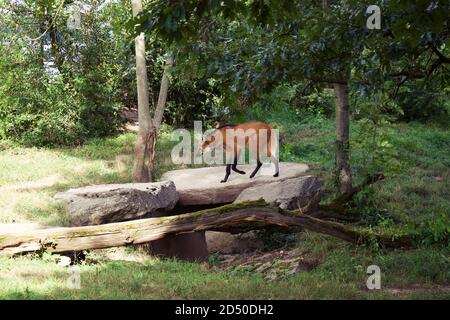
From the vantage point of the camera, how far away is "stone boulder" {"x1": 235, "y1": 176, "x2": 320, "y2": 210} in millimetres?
11508

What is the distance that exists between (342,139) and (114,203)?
14.8 feet

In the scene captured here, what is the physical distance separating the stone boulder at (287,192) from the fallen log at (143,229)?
7.03 ft

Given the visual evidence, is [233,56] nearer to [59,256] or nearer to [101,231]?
[101,231]

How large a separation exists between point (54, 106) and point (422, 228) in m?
11.5

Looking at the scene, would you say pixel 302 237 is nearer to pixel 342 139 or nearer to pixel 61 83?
pixel 342 139

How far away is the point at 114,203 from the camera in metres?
10.7

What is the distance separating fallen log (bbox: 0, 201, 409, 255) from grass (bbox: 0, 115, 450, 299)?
0.84ft

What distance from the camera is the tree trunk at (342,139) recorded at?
38.4ft

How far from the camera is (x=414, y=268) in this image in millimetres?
8484

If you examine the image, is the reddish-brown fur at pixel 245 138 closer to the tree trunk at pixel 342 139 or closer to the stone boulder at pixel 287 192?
the stone boulder at pixel 287 192

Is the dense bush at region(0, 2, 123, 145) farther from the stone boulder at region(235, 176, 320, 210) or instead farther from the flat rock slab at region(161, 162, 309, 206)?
the stone boulder at region(235, 176, 320, 210)

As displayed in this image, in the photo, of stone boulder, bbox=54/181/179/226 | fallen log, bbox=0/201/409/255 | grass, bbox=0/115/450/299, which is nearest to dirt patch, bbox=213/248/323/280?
grass, bbox=0/115/450/299

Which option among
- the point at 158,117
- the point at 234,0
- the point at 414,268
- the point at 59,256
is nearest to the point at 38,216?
the point at 59,256

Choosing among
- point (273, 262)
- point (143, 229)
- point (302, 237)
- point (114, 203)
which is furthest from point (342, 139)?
point (143, 229)
